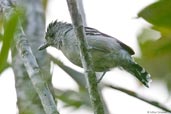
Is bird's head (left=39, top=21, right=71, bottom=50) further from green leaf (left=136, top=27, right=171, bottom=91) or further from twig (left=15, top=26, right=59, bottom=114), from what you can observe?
green leaf (left=136, top=27, right=171, bottom=91)

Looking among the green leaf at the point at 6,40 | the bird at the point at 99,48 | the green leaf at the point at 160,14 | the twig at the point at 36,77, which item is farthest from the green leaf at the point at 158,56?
the bird at the point at 99,48

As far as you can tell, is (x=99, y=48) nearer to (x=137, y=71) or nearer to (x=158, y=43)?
(x=137, y=71)

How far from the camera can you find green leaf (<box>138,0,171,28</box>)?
2.06m

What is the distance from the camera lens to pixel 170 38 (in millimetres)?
2332

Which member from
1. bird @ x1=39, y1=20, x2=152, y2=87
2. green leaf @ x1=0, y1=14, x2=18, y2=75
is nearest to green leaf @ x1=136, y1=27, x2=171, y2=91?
green leaf @ x1=0, y1=14, x2=18, y2=75

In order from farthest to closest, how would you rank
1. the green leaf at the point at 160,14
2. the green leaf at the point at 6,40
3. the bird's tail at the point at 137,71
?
the bird's tail at the point at 137,71 < the green leaf at the point at 160,14 < the green leaf at the point at 6,40

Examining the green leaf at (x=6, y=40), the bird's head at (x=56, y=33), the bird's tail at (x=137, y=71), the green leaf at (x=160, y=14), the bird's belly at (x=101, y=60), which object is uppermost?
the green leaf at (x=6, y=40)

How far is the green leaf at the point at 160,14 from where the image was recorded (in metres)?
2.06

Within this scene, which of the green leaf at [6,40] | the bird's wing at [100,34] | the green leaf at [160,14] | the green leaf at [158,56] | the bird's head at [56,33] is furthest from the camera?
the bird's head at [56,33]

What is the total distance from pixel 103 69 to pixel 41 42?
676 millimetres

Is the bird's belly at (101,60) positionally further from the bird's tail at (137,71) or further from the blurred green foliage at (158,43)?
the blurred green foliage at (158,43)

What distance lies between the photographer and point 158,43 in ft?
7.80

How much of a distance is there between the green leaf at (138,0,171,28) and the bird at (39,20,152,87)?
2.07 meters

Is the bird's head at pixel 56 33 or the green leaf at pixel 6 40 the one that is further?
the bird's head at pixel 56 33
